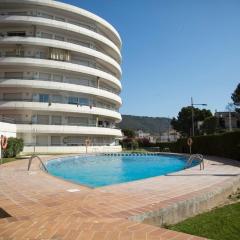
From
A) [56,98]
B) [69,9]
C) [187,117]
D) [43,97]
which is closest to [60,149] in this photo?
[56,98]

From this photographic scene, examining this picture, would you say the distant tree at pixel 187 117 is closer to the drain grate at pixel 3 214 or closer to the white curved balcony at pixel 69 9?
the white curved balcony at pixel 69 9

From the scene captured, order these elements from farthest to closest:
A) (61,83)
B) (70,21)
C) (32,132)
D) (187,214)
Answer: (70,21), (61,83), (32,132), (187,214)

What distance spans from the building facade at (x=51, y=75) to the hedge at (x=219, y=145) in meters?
13.4

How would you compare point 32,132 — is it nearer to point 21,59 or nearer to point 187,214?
point 21,59

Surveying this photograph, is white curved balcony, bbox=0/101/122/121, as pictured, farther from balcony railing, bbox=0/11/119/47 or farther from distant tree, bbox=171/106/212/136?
distant tree, bbox=171/106/212/136

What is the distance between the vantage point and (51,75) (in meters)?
36.7

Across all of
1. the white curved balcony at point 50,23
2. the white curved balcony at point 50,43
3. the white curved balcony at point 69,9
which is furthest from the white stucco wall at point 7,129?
the white curved balcony at point 69,9

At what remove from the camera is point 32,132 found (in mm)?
33219

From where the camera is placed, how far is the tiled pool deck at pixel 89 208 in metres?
4.34

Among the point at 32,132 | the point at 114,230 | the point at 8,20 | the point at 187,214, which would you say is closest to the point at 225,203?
the point at 187,214

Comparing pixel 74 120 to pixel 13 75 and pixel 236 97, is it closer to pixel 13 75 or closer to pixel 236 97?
pixel 13 75

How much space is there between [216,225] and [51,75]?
33876 mm

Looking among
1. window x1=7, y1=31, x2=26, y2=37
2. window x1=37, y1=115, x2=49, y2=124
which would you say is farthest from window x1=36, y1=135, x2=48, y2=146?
window x1=7, y1=31, x2=26, y2=37

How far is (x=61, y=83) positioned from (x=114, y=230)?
32616 mm
